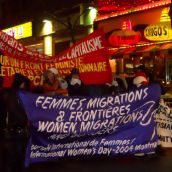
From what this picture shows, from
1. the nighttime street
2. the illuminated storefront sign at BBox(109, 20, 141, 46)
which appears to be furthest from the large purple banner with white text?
the illuminated storefront sign at BBox(109, 20, 141, 46)

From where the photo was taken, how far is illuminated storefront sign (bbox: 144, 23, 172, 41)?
16672 mm

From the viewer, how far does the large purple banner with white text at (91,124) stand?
8.03m

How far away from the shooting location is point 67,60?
1141 cm

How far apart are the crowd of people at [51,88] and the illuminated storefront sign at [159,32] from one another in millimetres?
4570

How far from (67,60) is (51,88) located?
2168 mm

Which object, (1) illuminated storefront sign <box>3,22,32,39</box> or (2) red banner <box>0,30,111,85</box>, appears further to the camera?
(1) illuminated storefront sign <box>3,22,32,39</box>

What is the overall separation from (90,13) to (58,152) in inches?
645

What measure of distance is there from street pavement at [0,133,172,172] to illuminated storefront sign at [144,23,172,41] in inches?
320

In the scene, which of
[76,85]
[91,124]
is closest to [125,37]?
[76,85]

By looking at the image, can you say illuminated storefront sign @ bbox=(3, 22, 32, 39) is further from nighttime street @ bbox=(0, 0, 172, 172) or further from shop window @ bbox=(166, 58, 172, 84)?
nighttime street @ bbox=(0, 0, 172, 172)

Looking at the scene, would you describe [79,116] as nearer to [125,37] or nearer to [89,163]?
[89,163]

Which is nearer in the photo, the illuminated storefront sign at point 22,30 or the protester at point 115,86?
the protester at point 115,86

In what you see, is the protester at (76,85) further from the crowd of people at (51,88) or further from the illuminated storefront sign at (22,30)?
the illuminated storefront sign at (22,30)

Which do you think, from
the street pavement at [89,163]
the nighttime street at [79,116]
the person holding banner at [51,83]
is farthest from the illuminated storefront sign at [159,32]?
the street pavement at [89,163]
